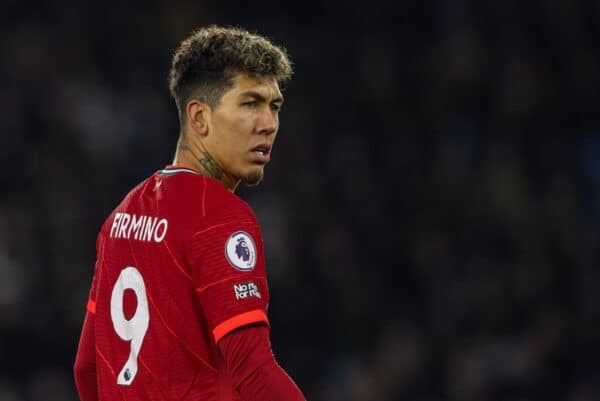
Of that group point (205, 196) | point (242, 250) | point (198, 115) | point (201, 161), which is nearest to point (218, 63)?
point (198, 115)

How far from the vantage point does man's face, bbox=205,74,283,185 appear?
3.10 meters

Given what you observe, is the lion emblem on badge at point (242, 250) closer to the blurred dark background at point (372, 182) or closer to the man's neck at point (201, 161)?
the man's neck at point (201, 161)

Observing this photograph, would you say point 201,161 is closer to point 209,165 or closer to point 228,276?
point 209,165

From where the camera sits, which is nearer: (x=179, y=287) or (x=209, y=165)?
(x=179, y=287)

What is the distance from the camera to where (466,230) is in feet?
30.5

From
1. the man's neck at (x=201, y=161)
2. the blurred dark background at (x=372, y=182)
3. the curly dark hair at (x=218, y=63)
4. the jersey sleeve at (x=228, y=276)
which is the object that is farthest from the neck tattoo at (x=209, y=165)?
the blurred dark background at (x=372, y=182)

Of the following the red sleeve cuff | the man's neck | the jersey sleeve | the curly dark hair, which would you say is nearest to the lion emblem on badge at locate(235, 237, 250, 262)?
the jersey sleeve

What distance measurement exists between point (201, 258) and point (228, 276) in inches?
3.3

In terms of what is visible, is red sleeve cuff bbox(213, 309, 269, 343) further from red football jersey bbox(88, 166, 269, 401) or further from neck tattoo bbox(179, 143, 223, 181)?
neck tattoo bbox(179, 143, 223, 181)

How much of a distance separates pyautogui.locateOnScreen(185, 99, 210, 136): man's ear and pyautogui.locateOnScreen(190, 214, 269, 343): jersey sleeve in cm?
34

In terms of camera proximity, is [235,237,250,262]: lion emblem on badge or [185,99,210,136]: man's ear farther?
[185,99,210,136]: man's ear

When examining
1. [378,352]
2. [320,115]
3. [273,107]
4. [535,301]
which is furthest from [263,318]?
[320,115]

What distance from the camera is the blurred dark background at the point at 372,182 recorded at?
8453mm

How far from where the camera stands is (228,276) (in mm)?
2875
